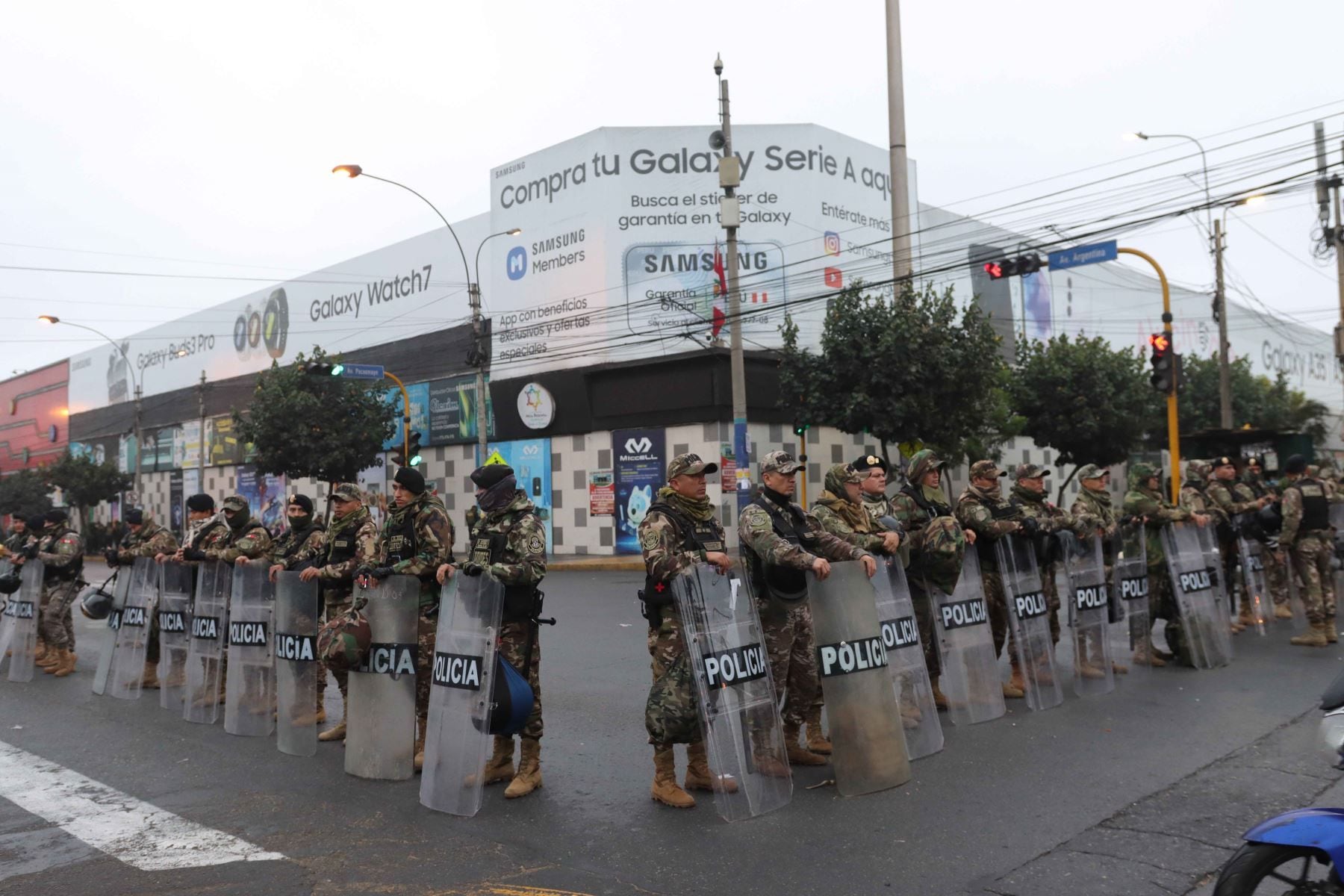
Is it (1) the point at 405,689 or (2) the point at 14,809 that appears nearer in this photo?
(2) the point at 14,809

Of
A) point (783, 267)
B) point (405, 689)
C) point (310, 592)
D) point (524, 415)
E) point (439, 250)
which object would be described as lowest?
→ point (405, 689)

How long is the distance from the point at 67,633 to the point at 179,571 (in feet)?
9.72

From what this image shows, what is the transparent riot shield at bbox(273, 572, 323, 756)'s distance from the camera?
7.16 m

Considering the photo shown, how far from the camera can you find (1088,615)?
843cm

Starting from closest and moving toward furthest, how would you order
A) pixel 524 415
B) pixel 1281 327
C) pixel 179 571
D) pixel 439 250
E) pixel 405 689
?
pixel 405 689 < pixel 179 571 < pixel 524 415 < pixel 439 250 < pixel 1281 327

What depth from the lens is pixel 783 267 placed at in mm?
27266

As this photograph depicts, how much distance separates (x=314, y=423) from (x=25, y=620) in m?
19.9

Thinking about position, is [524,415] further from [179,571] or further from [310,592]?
[310,592]

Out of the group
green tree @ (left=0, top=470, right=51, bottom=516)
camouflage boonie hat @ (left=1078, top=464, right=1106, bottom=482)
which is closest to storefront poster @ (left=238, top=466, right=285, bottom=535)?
green tree @ (left=0, top=470, right=51, bottom=516)

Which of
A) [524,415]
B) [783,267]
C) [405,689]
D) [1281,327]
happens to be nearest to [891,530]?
[405,689]

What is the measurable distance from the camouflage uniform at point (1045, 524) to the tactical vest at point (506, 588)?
4.16 m

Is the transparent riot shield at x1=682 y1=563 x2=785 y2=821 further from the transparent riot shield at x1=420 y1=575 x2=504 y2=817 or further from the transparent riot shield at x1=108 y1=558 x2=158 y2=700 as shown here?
the transparent riot shield at x1=108 y1=558 x2=158 y2=700

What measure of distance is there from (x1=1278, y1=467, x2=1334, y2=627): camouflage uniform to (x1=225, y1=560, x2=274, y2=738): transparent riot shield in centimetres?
938

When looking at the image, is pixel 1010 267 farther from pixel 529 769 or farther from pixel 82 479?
pixel 82 479
